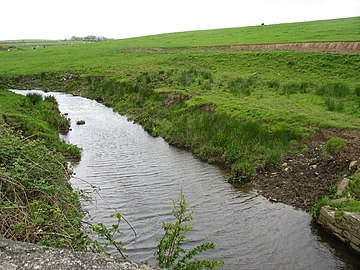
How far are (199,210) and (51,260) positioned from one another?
8.31 m

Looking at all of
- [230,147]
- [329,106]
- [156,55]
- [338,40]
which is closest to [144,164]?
[230,147]

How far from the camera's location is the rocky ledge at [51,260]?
6629 millimetres

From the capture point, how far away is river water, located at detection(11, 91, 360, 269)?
11568 millimetres

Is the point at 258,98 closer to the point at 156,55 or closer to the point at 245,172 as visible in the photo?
the point at 245,172

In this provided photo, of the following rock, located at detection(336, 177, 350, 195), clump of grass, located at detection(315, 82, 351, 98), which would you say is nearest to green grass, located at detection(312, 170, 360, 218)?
rock, located at detection(336, 177, 350, 195)

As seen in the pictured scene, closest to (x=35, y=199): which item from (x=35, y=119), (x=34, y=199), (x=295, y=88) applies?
(x=34, y=199)

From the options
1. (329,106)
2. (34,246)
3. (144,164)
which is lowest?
(144,164)

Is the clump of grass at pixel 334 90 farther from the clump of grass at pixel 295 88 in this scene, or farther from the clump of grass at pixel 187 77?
the clump of grass at pixel 187 77

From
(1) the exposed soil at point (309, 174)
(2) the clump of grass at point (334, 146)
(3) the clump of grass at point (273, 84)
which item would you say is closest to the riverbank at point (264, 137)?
(1) the exposed soil at point (309, 174)

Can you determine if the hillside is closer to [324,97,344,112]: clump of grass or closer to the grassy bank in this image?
[324,97,344,112]: clump of grass

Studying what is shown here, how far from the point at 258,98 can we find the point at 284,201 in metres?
12.6

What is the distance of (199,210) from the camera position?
570 inches

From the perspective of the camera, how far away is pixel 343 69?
3188 centimetres

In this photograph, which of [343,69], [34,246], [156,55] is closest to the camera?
[34,246]
